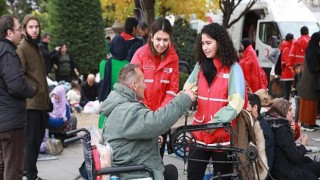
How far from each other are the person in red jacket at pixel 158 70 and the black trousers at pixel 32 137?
1671 millimetres

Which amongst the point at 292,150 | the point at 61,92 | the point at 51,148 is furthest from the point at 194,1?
the point at 292,150

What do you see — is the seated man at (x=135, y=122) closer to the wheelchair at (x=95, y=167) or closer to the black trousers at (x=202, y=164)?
the wheelchair at (x=95, y=167)

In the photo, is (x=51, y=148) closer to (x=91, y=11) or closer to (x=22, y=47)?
(x=22, y=47)

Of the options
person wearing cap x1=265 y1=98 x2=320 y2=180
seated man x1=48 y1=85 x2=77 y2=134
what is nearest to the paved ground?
seated man x1=48 y1=85 x2=77 y2=134

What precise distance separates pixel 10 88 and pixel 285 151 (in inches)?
108

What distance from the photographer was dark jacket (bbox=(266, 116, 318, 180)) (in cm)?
493

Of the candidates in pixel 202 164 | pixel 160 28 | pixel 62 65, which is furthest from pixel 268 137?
pixel 62 65

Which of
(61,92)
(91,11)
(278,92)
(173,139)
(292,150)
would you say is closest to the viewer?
(173,139)

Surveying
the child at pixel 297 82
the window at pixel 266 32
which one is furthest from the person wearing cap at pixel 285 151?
the window at pixel 266 32

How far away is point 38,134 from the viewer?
20.9 ft

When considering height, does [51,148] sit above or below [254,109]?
below

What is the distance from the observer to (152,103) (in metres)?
5.32

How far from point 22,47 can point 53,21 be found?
1680 cm

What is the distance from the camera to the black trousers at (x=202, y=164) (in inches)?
178
